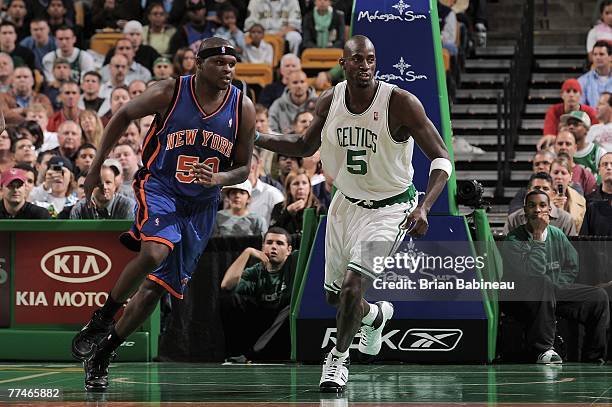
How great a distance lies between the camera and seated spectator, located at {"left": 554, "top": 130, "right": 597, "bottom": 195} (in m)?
12.8

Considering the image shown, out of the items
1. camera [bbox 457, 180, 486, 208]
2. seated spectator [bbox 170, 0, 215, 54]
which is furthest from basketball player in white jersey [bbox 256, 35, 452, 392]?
seated spectator [bbox 170, 0, 215, 54]

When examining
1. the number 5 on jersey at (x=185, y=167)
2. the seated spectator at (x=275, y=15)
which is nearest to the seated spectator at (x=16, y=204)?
the number 5 on jersey at (x=185, y=167)

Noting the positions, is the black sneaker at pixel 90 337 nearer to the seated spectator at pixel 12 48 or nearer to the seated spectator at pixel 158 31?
the seated spectator at pixel 12 48

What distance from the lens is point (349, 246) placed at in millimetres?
8211

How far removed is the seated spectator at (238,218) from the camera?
12.1m

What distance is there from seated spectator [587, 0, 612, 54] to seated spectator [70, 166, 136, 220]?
728 centimetres

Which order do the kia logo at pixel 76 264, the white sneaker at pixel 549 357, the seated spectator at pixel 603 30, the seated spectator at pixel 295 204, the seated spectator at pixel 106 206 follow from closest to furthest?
the white sneaker at pixel 549 357 → the kia logo at pixel 76 264 → the seated spectator at pixel 106 206 → the seated spectator at pixel 295 204 → the seated spectator at pixel 603 30

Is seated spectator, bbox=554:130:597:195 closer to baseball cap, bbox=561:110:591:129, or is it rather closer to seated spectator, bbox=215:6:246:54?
baseball cap, bbox=561:110:591:129

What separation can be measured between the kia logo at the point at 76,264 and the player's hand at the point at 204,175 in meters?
3.52

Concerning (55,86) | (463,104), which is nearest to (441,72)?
(463,104)

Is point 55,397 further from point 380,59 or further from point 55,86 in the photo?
point 55,86

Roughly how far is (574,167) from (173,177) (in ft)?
20.3

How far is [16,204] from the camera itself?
11961 millimetres

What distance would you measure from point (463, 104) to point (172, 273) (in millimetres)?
9583
